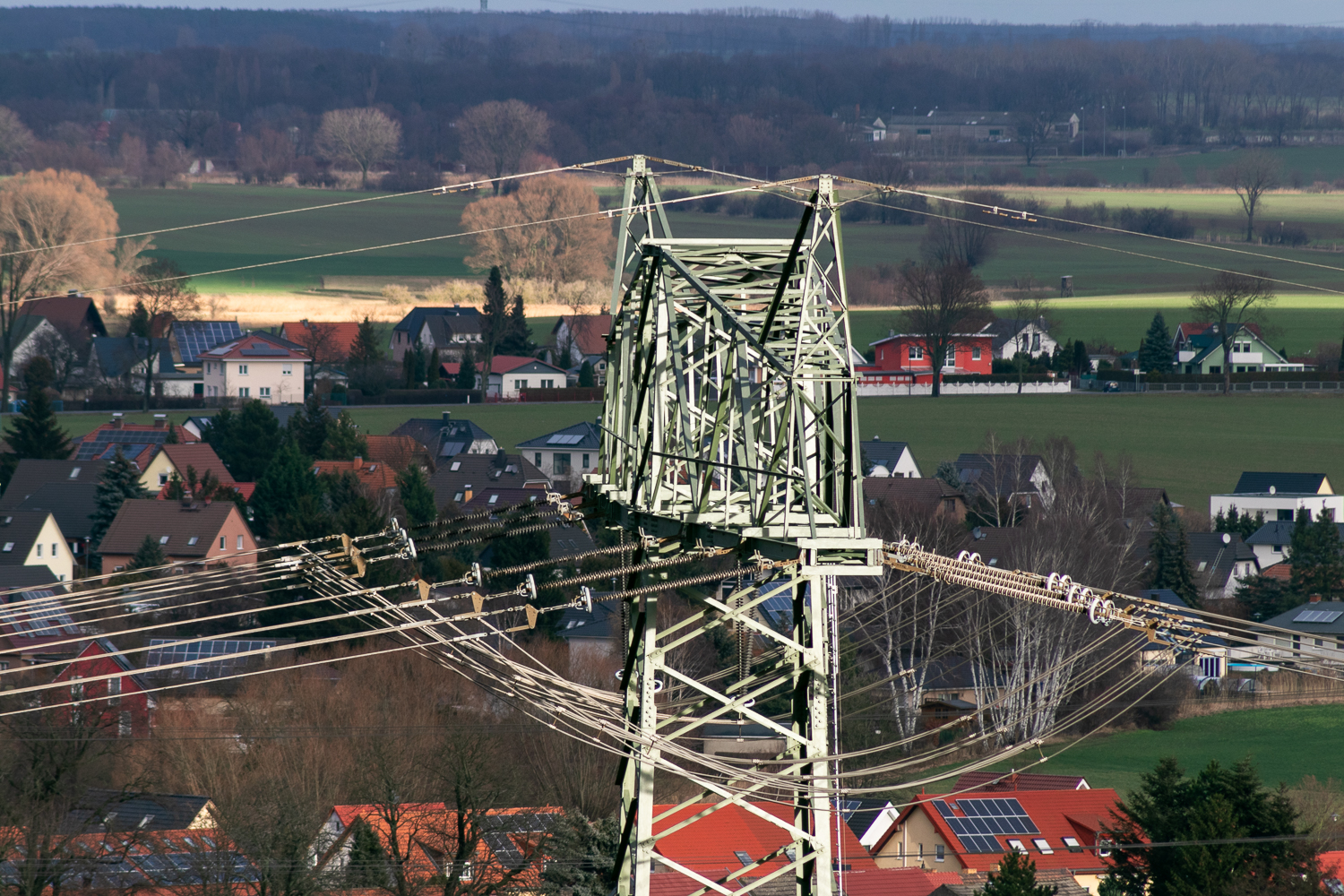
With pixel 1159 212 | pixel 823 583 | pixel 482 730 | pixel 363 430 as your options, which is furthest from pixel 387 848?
pixel 1159 212

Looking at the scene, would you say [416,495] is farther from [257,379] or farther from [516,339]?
[516,339]

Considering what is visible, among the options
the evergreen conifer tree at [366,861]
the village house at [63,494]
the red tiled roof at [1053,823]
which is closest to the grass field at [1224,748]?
the red tiled roof at [1053,823]

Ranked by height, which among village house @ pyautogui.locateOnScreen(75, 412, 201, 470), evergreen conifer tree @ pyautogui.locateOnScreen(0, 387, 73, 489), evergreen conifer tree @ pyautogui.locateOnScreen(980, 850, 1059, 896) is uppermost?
evergreen conifer tree @ pyautogui.locateOnScreen(980, 850, 1059, 896)

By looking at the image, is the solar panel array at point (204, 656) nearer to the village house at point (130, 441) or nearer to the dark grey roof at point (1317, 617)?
the village house at point (130, 441)

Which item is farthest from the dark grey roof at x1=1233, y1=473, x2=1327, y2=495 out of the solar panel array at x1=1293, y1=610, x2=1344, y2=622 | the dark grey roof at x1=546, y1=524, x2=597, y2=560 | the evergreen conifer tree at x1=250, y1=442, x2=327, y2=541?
the evergreen conifer tree at x1=250, y1=442, x2=327, y2=541

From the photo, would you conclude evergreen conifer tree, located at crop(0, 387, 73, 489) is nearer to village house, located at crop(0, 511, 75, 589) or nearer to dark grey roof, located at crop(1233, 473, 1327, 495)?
village house, located at crop(0, 511, 75, 589)
